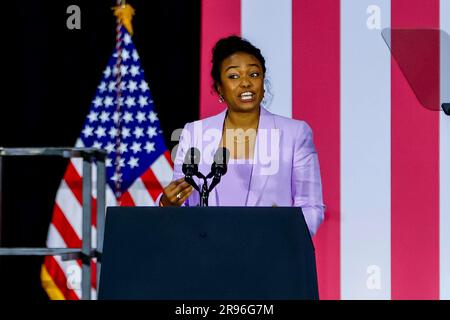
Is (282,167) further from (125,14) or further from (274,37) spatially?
(125,14)

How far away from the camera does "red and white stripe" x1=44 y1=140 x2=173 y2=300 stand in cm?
266

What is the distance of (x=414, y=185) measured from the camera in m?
2.47

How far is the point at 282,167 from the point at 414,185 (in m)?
0.56

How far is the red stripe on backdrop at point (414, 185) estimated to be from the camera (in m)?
2.46

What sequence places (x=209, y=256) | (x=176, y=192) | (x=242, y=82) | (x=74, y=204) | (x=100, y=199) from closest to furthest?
(x=209, y=256) → (x=176, y=192) → (x=242, y=82) → (x=100, y=199) → (x=74, y=204)

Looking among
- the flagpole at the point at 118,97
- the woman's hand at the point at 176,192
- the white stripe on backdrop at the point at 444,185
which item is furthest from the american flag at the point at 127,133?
the woman's hand at the point at 176,192

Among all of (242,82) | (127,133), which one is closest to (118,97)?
(127,133)

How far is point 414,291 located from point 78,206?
123cm

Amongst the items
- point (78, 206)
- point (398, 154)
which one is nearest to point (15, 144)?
point (78, 206)

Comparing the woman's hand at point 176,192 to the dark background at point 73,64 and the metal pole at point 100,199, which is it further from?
the dark background at point 73,64

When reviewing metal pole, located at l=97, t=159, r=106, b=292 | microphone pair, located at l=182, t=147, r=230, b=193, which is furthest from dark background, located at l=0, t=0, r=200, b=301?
microphone pair, located at l=182, t=147, r=230, b=193

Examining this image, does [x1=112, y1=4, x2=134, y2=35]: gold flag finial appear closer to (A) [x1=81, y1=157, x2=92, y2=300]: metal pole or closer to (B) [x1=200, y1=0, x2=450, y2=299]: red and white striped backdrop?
(B) [x1=200, y1=0, x2=450, y2=299]: red and white striped backdrop

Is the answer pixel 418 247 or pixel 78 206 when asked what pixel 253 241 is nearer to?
pixel 418 247

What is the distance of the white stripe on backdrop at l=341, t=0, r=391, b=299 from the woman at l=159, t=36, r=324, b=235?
1.11 feet
